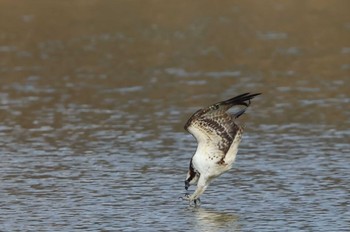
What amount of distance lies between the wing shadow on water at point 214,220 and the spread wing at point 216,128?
744 millimetres

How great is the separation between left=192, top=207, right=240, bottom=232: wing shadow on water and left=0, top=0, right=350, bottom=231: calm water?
Result: 0.02 m

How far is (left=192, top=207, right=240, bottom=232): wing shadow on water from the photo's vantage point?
12461 mm

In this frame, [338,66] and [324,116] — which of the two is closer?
[324,116]

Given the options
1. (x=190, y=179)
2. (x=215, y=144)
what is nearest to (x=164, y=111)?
(x=190, y=179)

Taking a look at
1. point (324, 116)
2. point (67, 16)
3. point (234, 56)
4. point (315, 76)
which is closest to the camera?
point (324, 116)

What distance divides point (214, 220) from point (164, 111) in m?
7.67

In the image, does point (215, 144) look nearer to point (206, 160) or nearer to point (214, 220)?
point (206, 160)

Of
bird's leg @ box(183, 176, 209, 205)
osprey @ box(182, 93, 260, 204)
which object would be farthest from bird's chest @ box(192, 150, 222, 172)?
bird's leg @ box(183, 176, 209, 205)

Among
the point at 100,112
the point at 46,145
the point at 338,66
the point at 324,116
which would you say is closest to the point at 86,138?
the point at 46,145

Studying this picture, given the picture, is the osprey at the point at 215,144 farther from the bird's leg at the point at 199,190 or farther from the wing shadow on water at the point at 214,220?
the wing shadow on water at the point at 214,220

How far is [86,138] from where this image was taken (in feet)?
59.9

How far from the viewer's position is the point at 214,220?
12.9m

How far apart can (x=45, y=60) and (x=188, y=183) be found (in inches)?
526

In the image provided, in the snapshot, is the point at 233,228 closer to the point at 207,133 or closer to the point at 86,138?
the point at 207,133
